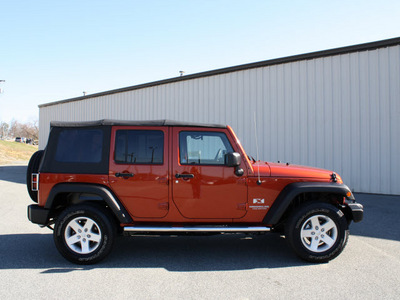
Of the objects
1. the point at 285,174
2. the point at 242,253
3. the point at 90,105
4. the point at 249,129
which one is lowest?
the point at 242,253

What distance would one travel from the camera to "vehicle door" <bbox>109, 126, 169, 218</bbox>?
4.28 m

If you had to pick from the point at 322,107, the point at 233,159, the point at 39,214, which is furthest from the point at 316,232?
the point at 322,107

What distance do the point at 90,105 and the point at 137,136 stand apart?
17.8 m

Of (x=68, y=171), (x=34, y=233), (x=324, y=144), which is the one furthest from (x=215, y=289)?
(x=324, y=144)

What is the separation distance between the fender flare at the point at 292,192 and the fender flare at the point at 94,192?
6.12 feet

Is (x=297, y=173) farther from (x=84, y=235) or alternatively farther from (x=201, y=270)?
(x=84, y=235)

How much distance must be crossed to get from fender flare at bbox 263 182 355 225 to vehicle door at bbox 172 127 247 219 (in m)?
0.37

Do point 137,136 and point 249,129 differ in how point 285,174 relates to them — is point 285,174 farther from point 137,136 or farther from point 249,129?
point 249,129

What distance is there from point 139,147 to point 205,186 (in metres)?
1.02

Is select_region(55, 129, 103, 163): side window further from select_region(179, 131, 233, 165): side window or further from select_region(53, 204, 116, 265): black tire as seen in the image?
select_region(179, 131, 233, 165): side window

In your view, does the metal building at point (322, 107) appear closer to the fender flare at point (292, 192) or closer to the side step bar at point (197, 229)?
the fender flare at point (292, 192)

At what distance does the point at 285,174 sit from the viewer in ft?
14.4

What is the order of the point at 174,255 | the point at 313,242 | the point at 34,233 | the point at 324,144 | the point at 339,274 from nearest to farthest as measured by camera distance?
the point at 339,274, the point at 313,242, the point at 174,255, the point at 34,233, the point at 324,144

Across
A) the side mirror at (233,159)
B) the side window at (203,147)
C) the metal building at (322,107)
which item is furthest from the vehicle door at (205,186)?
the metal building at (322,107)
